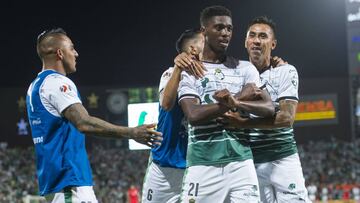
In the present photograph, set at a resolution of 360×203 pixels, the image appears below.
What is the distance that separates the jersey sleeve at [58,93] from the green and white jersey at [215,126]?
2.81 feet

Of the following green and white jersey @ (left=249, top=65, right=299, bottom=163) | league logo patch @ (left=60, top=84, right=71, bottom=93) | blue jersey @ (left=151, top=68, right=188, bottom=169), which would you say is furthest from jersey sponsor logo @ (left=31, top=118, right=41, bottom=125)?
green and white jersey @ (left=249, top=65, right=299, bottom=163)

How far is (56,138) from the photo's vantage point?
174 inches

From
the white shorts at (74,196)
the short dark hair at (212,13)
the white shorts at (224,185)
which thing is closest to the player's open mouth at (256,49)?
the short dark hair at (212,13)

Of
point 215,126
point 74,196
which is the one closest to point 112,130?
point 74,196

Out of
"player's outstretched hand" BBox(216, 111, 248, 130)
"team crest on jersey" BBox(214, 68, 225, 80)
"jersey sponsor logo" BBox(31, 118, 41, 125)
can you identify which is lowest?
"player's outstretched hand" BBox(216, 111, 248, 130)

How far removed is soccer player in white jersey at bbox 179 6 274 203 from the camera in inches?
181

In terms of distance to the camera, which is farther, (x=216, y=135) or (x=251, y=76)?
(x=251, y=76)

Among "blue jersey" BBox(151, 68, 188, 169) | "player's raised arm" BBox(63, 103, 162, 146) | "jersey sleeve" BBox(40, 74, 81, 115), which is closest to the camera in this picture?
"player's raised arm" BBox(63, 103, 162, 146)

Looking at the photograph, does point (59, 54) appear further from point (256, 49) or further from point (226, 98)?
point (256, 49)

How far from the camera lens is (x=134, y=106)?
11.5 metres

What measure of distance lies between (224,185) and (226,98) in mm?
668

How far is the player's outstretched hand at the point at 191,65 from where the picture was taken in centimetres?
474

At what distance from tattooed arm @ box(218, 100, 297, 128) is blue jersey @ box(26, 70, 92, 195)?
108 centimetres

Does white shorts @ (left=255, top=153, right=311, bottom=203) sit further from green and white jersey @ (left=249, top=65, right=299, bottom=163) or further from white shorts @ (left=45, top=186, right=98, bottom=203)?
white shorts @ (left=45, top=186, right=98, bottom=203)
